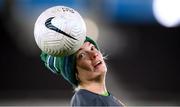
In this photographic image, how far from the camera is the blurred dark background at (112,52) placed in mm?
7312

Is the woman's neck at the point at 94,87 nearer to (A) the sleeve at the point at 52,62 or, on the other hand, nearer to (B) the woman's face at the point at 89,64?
(B) the woman's face at the point at 89,64

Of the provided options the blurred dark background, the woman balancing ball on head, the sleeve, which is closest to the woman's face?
the woman balancing ball on head

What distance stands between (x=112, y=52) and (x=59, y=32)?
484 centimetres

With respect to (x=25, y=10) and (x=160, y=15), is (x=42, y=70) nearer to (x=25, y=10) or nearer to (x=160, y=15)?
(x=25, y=10)

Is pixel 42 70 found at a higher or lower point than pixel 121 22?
lower

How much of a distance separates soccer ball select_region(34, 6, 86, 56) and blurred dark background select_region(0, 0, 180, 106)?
14.9ft

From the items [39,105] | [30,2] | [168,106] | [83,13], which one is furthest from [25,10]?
[168,106]

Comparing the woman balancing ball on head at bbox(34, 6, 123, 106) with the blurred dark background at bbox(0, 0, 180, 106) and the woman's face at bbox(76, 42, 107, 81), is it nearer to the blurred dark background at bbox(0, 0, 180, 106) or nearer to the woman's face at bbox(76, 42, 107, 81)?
the woman's face at bbox(76, 42, 107, 81)

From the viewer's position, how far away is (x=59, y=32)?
263cm

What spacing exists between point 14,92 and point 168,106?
5.69ft

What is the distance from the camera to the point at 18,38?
763 cm

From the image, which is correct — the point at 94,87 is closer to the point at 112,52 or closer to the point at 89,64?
the point at 89,64

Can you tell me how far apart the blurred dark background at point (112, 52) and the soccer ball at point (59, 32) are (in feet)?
14.9

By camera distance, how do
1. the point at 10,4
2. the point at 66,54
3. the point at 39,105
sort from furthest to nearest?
the point at 10,4 < the point at 39,105 < the point at 66,54
